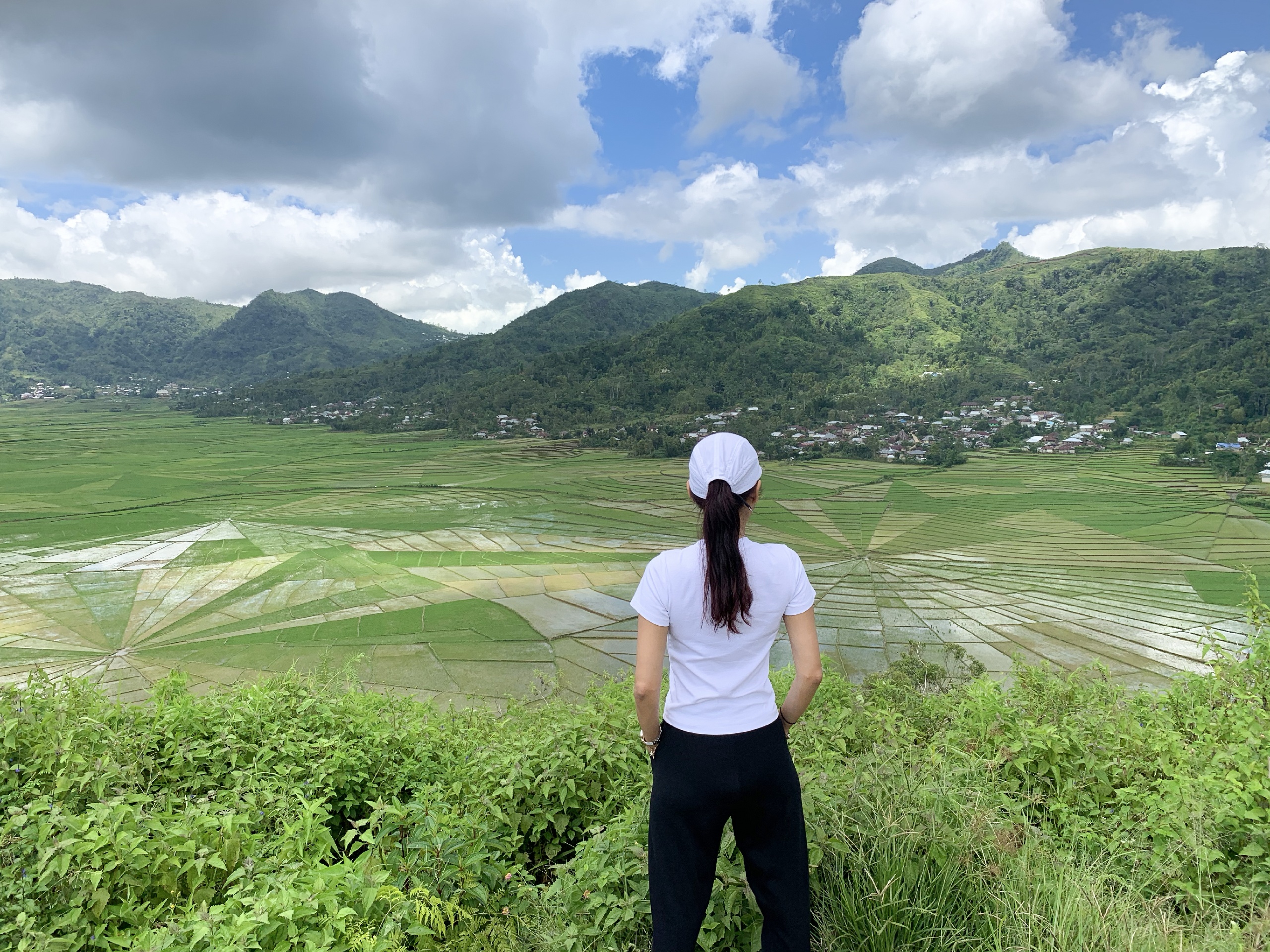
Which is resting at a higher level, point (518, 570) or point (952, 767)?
point (952, 767)

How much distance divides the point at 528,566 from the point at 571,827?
20.9 m

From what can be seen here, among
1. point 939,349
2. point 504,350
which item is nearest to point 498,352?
point 504,350

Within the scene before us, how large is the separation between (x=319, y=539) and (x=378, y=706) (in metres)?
24.1

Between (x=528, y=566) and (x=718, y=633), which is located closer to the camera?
(x=718, y=633)

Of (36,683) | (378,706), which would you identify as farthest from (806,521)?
(36,683)

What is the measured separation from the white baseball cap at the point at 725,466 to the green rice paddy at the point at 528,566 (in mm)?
6192

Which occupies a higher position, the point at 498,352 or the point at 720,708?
the point at 498,352

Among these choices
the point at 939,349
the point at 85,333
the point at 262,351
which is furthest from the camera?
the point at 262,351

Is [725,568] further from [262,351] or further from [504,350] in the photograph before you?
[262,351]

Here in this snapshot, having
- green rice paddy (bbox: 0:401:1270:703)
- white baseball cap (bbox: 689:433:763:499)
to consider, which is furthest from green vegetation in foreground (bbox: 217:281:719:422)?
white baseball cap (bbox: 689:433:763:499)

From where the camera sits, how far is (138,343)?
166 m

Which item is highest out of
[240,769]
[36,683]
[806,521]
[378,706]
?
[36,683]

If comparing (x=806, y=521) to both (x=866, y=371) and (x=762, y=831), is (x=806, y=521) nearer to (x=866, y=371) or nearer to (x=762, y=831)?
(x=762, y=831)

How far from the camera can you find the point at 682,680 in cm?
208
